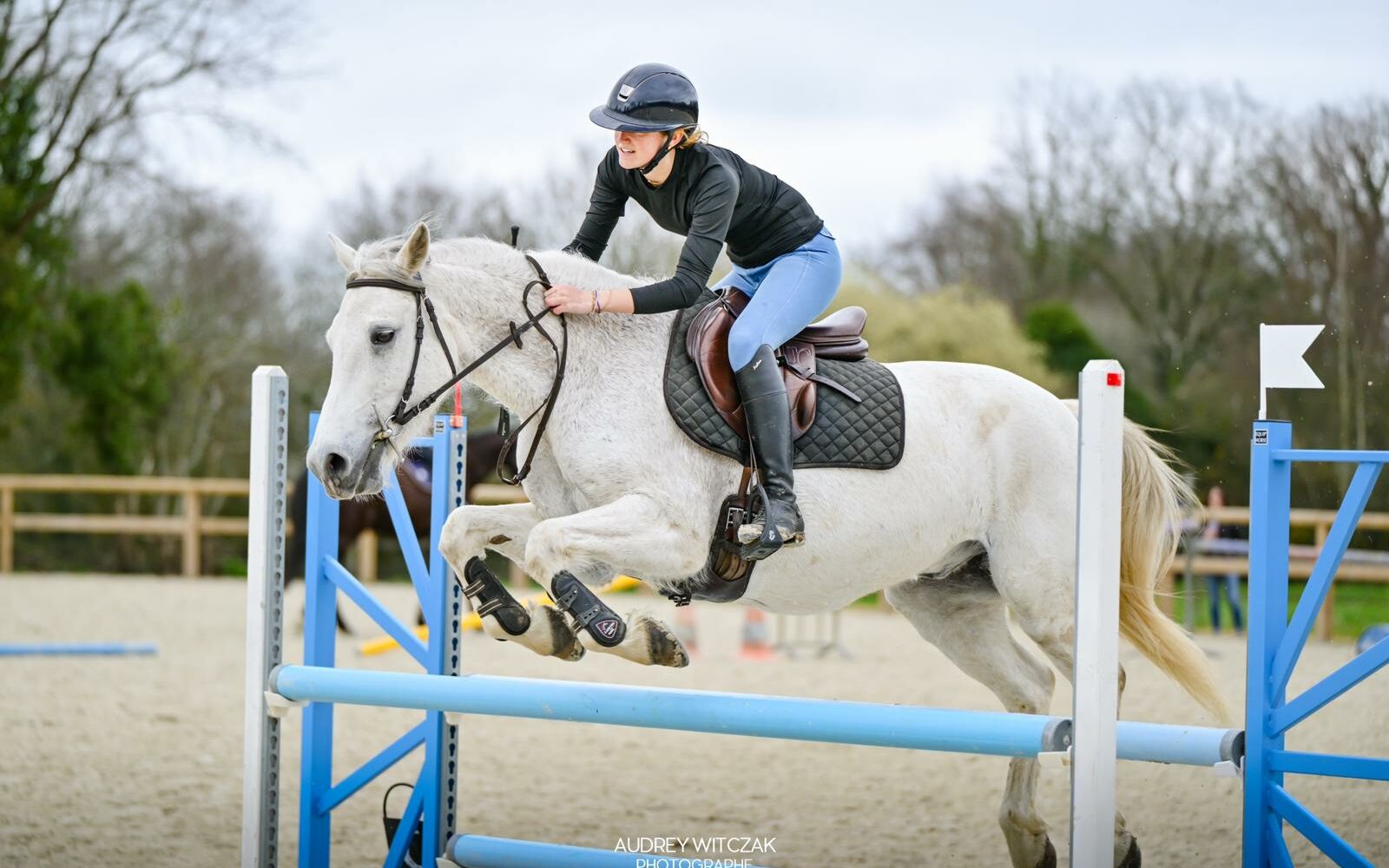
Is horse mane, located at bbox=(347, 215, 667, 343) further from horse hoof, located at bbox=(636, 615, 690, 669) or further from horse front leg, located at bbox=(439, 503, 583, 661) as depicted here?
horse hoof, located at bbox=(636, 615, 690, 669)

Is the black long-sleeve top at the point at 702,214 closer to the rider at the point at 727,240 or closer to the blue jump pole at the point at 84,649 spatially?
the rider at the point at 727,240

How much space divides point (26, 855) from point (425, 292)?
8.77 ft

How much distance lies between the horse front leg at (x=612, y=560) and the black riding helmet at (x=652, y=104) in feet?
2.89

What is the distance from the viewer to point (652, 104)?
2998 millimetres

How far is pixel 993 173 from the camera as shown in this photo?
64.0 feet

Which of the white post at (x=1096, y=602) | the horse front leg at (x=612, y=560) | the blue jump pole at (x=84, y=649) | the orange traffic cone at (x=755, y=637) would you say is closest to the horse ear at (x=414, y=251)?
the horse front leg at (x=612, y=560)

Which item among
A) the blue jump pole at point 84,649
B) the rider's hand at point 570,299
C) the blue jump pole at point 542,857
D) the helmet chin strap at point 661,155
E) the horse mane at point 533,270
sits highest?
the helmet chin strap at point 661,155

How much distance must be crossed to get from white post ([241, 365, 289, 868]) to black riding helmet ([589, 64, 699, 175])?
113cm

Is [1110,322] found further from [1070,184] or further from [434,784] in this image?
[434,784]

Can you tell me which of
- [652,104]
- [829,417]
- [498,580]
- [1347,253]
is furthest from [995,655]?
[1347,253]

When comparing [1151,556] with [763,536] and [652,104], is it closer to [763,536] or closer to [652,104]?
[763,536]

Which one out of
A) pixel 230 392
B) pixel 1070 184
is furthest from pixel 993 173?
pixel 230 392

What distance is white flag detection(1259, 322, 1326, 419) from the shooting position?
2.90m

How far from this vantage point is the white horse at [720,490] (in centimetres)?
295
